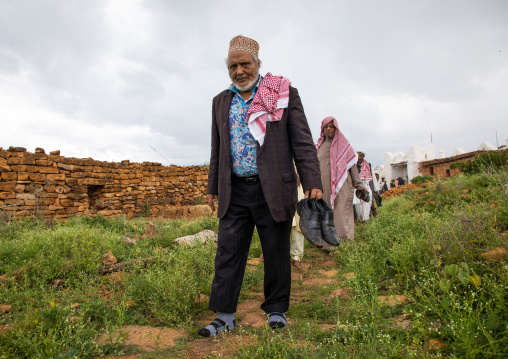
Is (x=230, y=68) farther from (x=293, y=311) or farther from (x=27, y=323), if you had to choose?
(x=27, y=323)

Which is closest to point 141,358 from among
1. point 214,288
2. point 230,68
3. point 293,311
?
point 214,288

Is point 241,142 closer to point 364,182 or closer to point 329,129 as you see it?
point 329,129

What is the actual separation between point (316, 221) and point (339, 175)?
10.7 ft

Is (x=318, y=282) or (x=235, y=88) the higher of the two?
(x=235, y=88)

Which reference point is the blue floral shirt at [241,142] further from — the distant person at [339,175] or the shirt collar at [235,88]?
the distant person at [339,175]

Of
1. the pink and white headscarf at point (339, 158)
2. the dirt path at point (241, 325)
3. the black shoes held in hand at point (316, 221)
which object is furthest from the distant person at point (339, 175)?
the black shoes held in hand at point (316, 221)

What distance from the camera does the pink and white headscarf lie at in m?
5.55

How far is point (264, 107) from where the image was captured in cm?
245

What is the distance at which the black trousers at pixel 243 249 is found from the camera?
2432 millimetres

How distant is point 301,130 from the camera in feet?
8.22

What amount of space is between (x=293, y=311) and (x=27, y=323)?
180 centimetres

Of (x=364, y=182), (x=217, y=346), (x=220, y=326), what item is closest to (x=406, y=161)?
(x=364, y=182)

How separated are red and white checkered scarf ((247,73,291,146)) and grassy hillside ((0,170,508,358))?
1.24 m

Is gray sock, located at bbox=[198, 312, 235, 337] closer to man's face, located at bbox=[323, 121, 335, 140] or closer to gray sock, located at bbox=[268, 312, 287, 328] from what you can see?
gray sock, located at bbox=[268, 312, 287, 328]
